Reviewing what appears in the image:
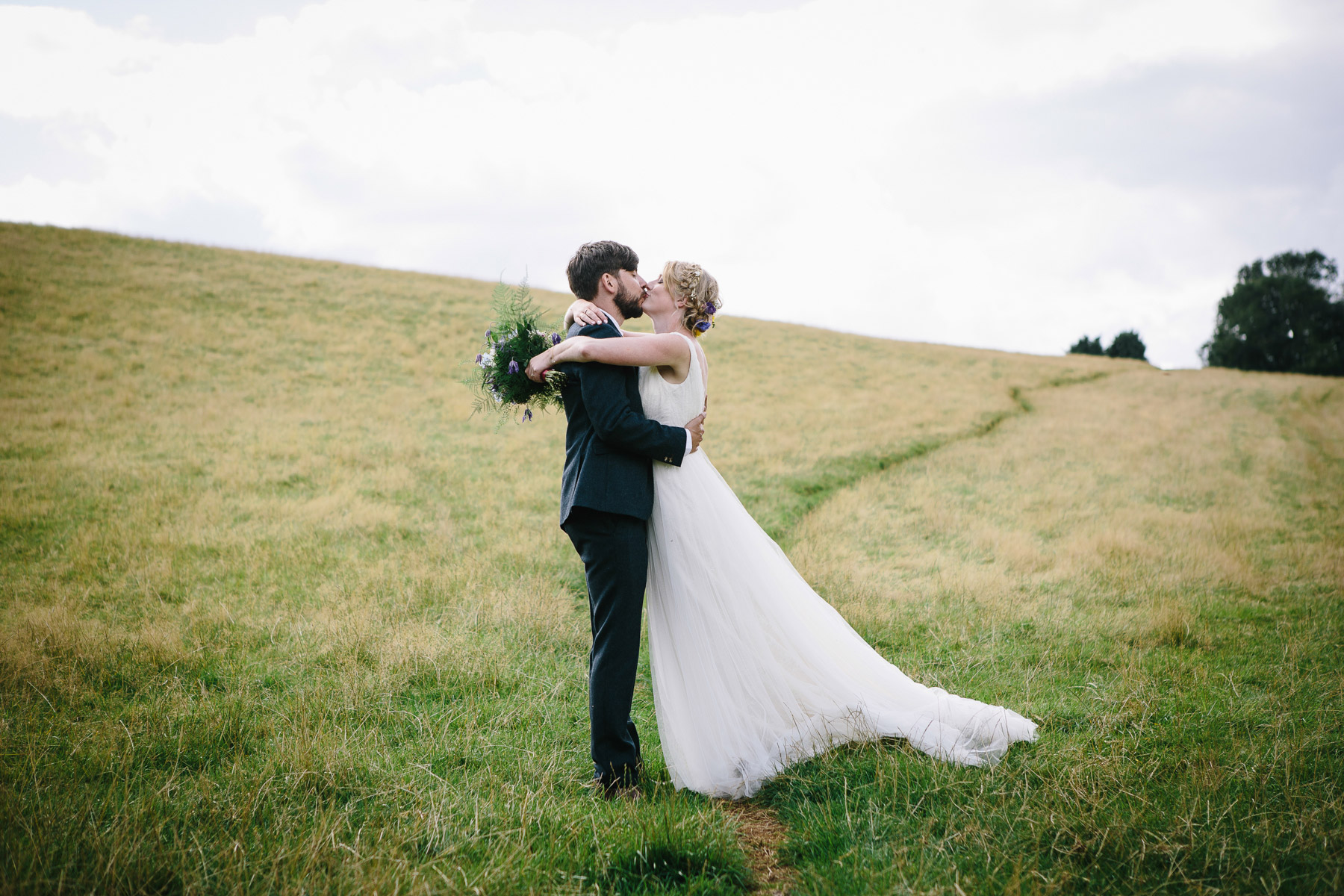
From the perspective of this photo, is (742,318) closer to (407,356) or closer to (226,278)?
(407,356)

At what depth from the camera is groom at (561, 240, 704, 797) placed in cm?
395

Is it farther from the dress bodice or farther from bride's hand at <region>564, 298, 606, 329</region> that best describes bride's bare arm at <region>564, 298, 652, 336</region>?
the dress bodice

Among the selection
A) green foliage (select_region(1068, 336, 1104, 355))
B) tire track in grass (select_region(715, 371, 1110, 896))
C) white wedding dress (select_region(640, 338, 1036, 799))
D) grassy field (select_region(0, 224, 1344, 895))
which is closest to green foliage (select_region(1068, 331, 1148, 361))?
green foliage (select_region(1068, 336, 1104, 355))

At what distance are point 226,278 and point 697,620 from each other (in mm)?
35840

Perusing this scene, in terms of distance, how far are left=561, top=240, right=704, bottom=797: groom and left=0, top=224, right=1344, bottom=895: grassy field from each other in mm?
422

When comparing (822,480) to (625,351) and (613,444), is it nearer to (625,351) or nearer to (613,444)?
(613,444)

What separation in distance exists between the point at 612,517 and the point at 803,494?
10.2m

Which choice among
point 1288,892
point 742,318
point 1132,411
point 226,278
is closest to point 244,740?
point 1288,892

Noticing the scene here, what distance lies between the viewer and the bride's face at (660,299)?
4.42 m

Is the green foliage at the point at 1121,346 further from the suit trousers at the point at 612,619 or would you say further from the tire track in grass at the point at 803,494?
the suit trousers at the point at 612,619

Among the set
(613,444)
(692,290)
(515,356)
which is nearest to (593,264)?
(692,290)

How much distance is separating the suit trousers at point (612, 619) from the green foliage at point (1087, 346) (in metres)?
76.1

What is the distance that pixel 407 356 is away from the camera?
25.2 metres

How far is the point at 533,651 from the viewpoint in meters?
6.45
